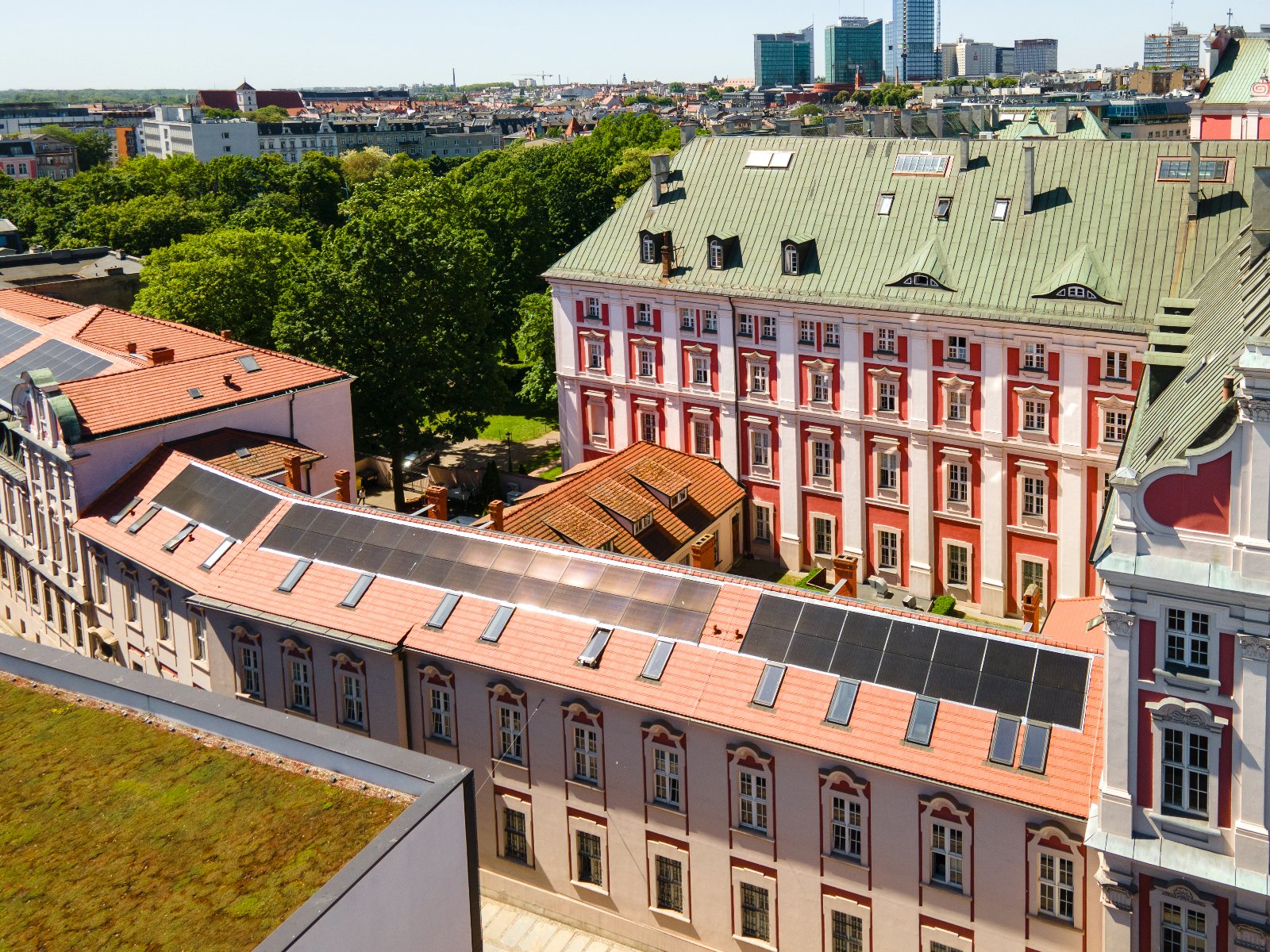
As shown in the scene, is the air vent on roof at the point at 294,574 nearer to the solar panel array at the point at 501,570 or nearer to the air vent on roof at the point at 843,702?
the solar panel array at the point at 501,570

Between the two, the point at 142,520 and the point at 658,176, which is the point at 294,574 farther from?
the point at 658,176

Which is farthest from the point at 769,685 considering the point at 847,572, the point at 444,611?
the point at 444,611

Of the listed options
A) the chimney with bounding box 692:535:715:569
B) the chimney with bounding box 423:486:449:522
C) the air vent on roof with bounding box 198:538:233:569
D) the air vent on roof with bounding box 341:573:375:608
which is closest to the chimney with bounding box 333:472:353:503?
the chimney with bounding box 423:486:449:522

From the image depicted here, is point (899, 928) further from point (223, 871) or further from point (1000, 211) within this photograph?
point (1000, 211)

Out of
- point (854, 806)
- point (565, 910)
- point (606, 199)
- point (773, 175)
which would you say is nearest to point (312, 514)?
point (565, 910)

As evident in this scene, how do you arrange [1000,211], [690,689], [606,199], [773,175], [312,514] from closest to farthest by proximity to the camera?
1. [690,689]
2. [312,514]
3. [1000,211]
4. [773,175]
5. [606,199]

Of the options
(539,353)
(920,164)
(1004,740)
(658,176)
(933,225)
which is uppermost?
(920,164)
